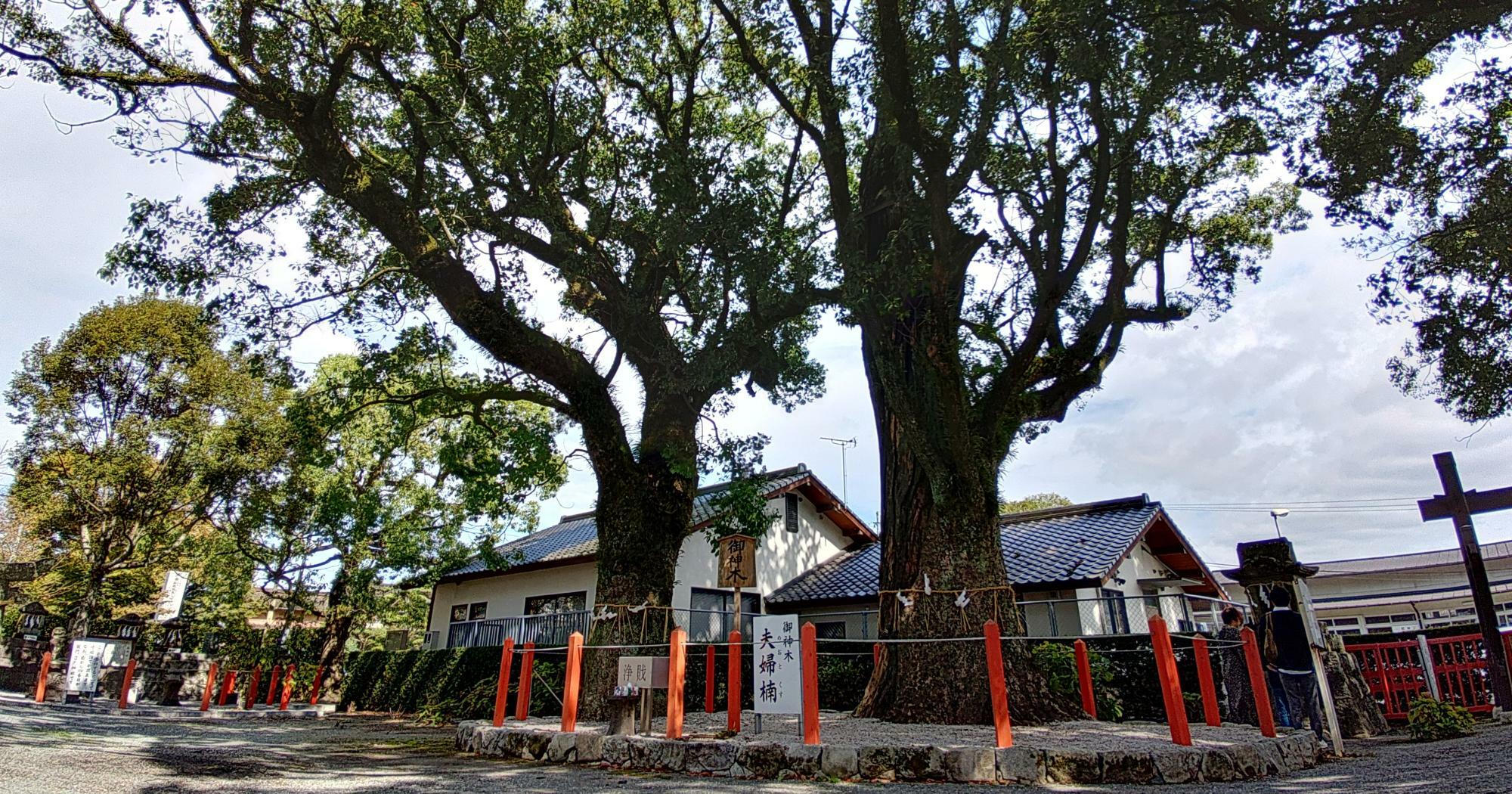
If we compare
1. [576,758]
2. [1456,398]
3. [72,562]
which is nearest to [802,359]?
[576,758]

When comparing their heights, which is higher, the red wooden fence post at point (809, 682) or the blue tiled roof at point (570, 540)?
the blue tiled roof at point (570, 540)

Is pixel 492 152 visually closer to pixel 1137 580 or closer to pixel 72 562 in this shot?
pixel 1137 580

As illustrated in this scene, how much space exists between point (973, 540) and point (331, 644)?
16577mm

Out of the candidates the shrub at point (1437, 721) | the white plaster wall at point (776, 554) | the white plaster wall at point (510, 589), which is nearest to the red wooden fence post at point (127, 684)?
the white plaster wall at point (510, 589)

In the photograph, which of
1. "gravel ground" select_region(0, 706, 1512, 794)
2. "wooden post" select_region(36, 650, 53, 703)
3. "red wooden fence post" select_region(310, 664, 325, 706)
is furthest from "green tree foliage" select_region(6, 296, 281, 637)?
"gravel ground" select_region(0, 706, 1512, 794)

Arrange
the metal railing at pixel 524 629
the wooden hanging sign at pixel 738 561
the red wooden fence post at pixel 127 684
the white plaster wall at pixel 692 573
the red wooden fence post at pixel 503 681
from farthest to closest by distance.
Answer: the white plaster wall at pixel 692 573 → the metal railing at pixel 524 629 → the red wooden fence post at pixel 127 684 → the wooden hanging sign at pixel 738 561 → the red wooden fence post at pixel 503 681

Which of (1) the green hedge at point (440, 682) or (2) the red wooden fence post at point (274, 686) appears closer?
(1) the green hedge at point (440, 682)

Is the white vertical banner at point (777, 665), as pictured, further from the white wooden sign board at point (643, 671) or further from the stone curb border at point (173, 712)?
the stone curb border at point (173, 712)

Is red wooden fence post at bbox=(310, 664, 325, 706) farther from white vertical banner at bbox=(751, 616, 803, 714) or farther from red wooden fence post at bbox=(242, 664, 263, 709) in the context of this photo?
white vertical banner at bbox=(751, 616, 803, 714)

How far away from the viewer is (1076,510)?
15.6 metres

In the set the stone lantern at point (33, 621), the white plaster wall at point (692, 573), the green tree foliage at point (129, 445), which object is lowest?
the stone lantern at point (33, 621)

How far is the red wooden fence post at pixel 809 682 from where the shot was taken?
5.89m

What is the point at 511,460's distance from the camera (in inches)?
410

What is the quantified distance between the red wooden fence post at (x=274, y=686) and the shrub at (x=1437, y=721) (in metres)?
Result: 20.3
